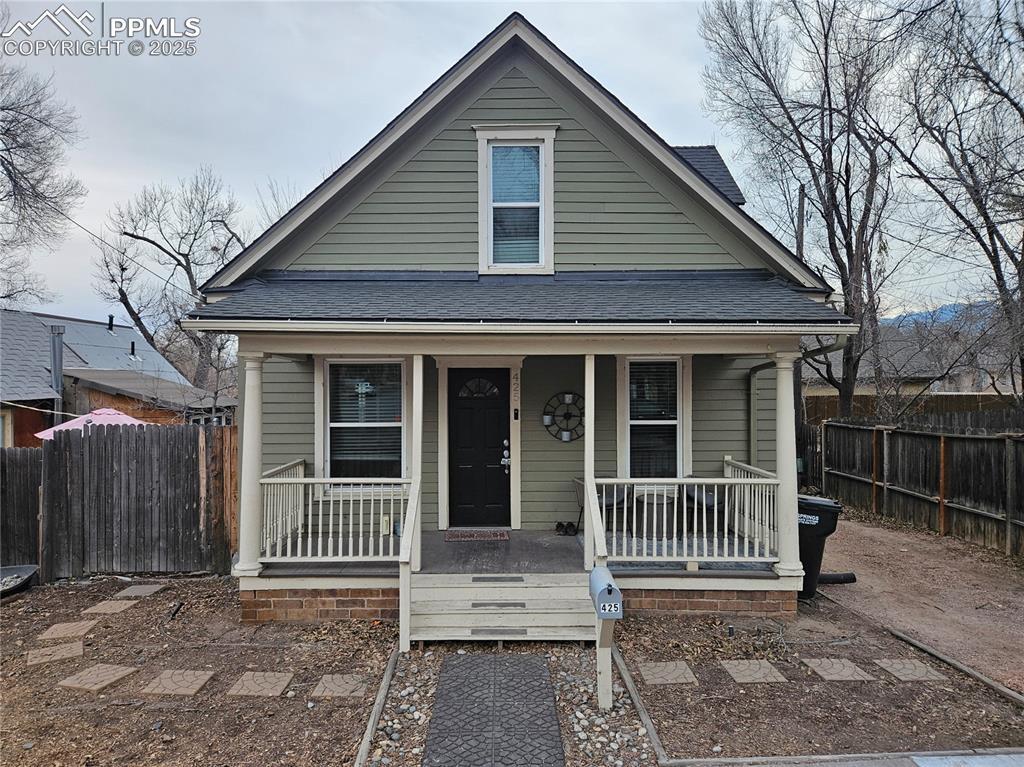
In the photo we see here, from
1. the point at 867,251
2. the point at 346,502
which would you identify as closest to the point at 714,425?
the point at 346,502

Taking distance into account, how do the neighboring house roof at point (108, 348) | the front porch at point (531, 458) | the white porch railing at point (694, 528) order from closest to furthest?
the white porch railing at point (694, 528), the front porch at point (531, 458), the neighboring house roof at point (108, 348)

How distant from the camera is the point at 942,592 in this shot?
6.72 metres

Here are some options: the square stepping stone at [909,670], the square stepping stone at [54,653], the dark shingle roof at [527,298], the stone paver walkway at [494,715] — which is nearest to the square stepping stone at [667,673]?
the stone paver walkway at [494,715]

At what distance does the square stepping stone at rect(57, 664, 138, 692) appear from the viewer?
447cm

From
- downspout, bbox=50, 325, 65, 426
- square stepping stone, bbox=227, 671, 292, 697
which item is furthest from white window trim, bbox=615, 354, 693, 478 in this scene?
downspout, bbox=50, 325, 65, 426

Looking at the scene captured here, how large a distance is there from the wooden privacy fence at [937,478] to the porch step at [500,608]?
6.73 metres

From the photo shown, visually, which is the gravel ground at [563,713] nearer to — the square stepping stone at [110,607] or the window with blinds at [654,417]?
the window with blinds at [654,417]

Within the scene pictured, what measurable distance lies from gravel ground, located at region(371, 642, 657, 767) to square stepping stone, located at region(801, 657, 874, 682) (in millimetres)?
1728

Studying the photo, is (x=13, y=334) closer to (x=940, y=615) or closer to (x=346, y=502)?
(x=346, y=502)

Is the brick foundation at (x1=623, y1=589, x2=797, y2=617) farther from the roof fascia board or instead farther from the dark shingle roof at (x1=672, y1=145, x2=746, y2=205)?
the dark shingle roof at (x1=672, y1=145, x2=746, y2=205)

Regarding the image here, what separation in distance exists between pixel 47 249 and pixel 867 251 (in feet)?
80.6

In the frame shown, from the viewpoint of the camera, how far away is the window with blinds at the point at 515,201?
7305 mm

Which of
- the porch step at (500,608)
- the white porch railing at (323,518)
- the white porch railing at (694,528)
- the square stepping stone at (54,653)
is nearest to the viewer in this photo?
the square stepping stone at (54,653)

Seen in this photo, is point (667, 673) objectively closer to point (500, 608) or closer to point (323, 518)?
point (500, 608)
